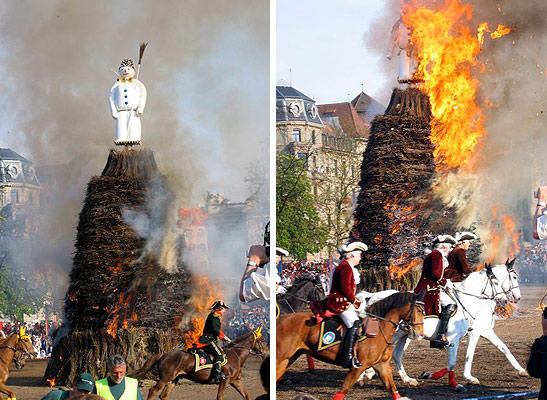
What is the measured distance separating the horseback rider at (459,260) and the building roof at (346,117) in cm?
154

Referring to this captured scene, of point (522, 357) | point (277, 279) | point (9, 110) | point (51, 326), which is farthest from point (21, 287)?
point (522, 357)

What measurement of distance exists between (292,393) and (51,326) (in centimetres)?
276

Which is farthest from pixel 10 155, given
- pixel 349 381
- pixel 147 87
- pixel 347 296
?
pixel 349 381

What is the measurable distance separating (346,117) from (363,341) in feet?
8.53

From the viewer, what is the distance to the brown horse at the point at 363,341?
30.5 feet

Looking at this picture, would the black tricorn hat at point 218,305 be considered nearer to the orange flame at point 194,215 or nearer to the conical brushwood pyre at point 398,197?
the orange flame at point 194,215

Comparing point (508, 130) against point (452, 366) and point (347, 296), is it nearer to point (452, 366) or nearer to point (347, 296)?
point (452, 366)

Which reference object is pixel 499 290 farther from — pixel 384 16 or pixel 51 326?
pixel 51 326

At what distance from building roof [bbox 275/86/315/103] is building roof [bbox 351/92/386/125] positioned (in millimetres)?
551

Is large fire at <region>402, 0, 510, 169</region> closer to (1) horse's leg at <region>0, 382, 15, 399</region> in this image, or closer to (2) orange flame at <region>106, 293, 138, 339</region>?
(2) orange flame at <region>106, 293, 138, 339</region>

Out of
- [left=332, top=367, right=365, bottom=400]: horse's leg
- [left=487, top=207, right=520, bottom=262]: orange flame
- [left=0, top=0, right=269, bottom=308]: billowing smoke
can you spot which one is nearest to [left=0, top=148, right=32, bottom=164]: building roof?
Answer: [left=0, top=0, right=269, bottom=308]: billowing smoke

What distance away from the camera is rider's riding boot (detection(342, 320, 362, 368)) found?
30.4ft

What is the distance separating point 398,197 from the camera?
35.3ft

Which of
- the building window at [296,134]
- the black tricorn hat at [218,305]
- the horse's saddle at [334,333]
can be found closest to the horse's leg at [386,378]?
the horse's saddle at [334,333]
